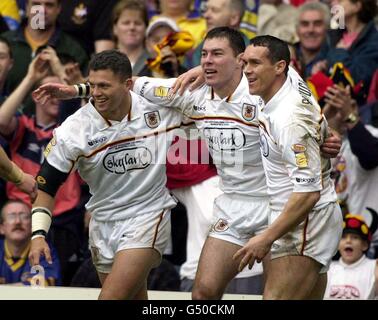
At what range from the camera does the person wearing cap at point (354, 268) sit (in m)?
12.5

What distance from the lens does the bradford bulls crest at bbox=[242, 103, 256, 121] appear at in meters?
10.9

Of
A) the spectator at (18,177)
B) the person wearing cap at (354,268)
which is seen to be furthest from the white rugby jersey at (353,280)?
the spectator at (18,177)

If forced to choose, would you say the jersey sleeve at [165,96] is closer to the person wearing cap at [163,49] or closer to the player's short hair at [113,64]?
the player's short hair at [113,64]

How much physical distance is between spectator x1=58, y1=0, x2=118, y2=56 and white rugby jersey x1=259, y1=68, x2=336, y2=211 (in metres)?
4.42

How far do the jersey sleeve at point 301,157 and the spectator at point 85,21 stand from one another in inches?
199

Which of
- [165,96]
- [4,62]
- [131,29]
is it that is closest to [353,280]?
[165,96]

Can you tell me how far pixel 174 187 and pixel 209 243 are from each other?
95.3 inches

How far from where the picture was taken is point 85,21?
48.0 ft

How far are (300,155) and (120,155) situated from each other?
1678mm

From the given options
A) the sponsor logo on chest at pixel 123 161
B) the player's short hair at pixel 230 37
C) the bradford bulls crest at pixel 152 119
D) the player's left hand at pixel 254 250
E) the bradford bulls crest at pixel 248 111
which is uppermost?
the player's short hair at pixel 230 37

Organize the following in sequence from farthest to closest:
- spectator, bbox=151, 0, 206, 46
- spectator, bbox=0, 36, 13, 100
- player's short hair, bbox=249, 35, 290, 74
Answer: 1. spectator, bbox=151, 0, 206, 46
2. spectator, bbox=0, 36, 13, 100
3. player's short hair, bbox=249, 35, 290, 74

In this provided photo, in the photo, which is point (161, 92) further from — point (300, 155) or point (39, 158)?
point (39, 158)

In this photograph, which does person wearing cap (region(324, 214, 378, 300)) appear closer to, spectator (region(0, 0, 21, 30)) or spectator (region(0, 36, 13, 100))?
spectator (region(0, 36, 13, 100))

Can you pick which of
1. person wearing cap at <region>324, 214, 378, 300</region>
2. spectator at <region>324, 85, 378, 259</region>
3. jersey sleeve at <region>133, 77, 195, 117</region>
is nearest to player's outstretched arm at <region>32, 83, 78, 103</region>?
jersey sleeve at <region>133, 77, 195, 117</region>
